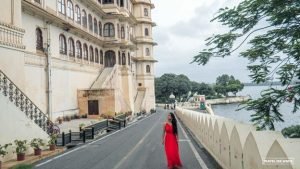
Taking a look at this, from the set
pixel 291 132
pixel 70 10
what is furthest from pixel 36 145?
pixel 70 10

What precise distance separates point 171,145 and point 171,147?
57 mm

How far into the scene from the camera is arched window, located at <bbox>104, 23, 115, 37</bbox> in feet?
179

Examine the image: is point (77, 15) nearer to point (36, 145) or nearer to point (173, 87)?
point (36, 145)

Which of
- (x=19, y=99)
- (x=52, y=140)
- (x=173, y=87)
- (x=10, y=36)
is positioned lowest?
(x=52, y=140)

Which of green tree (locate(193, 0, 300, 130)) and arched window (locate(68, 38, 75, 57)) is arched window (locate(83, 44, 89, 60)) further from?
green tree (locate(193, 0, 300, 130))

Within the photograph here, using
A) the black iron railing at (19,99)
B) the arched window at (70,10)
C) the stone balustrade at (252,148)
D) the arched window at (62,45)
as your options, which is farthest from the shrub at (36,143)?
the arched window at (70,10)

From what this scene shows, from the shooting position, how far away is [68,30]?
132 feet

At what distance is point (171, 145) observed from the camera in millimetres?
11898

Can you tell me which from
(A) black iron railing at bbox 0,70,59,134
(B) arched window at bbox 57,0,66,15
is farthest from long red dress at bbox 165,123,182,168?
(B) arched window at bbox 57,0,66,15

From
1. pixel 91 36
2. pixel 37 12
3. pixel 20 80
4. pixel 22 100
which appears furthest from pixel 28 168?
pixel 91 36

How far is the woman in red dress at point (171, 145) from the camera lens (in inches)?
467

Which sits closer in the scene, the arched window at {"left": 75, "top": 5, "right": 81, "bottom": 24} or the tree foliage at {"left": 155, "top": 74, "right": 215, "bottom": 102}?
the arched window at {"left": 75, "top": 5, "right": 81, "bottom": 24}

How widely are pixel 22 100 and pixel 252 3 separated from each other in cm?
1046

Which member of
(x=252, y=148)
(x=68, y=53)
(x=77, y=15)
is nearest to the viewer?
(x=252, y=148)
